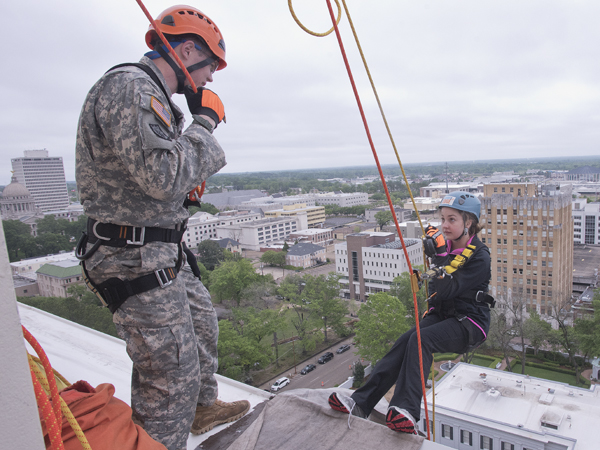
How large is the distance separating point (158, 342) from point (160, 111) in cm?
93

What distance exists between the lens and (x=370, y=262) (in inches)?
980

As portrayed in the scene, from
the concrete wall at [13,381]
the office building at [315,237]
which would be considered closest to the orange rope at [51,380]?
the concrete wall at [13,381]

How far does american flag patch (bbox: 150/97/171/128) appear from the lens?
153 cm

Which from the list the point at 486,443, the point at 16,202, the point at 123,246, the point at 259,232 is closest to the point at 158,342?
the point at 123,246

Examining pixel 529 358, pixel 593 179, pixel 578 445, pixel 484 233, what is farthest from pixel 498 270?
pixel 593 179

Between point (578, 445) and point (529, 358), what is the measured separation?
34.0 ft

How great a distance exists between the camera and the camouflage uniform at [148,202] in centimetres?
151

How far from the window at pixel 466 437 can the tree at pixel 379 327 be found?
14.9 feet

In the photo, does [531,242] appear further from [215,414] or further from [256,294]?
[215,414]

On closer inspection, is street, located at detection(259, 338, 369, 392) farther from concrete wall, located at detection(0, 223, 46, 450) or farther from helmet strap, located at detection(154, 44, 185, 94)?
concrete wall, located at detection(0, 223, 46, 450)

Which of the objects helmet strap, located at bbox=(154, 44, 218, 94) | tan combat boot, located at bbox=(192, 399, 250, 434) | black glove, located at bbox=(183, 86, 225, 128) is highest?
helmet strap, located at bbox=(154, 44, 218, 94)

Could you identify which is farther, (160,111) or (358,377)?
(358,377)

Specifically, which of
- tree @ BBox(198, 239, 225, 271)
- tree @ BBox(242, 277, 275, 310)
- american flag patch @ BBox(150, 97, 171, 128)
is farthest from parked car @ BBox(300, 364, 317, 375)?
tree @ BBox(198, 239, 225, 271)

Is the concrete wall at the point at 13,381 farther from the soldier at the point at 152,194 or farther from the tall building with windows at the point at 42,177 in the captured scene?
the tall building with windows at the point at 42,177
